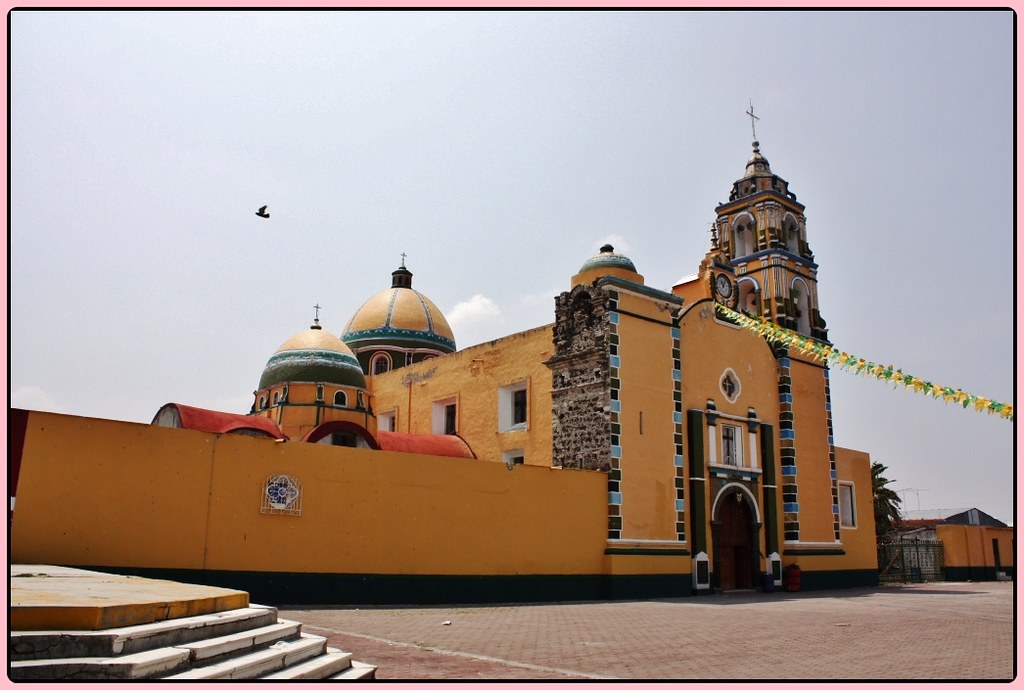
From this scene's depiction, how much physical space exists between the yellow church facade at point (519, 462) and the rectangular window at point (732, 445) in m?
0.05

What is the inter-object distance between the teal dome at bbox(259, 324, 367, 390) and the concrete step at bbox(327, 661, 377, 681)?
14321mm

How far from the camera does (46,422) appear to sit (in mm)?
11594

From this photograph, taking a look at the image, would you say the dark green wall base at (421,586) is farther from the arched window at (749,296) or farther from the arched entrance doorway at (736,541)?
the arched window at (749,296)

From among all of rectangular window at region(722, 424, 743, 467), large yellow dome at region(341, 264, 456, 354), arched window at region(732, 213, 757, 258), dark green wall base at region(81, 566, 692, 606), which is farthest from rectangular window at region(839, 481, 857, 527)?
large yellow dome at region(341, 264, 456, 354)

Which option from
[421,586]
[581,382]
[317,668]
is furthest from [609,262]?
[317,668]

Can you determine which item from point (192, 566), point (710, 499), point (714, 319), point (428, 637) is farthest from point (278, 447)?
point (714, 319)

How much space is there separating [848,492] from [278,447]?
1973 cm

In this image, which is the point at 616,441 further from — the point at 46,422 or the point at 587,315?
the point at 46,422

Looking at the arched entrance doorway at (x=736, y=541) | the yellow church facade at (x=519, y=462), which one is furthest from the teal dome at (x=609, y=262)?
the arched entrance doorway at (x=736, y=541)

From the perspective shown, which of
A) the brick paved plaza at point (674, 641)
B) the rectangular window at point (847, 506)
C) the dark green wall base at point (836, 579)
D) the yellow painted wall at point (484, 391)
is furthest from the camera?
the rectangular window at point (847, 506)

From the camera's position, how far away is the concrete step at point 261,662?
531cm

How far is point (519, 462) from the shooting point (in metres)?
22.4

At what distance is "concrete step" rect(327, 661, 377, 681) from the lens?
6.54m

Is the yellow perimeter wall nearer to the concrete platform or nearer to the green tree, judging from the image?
the green tree
